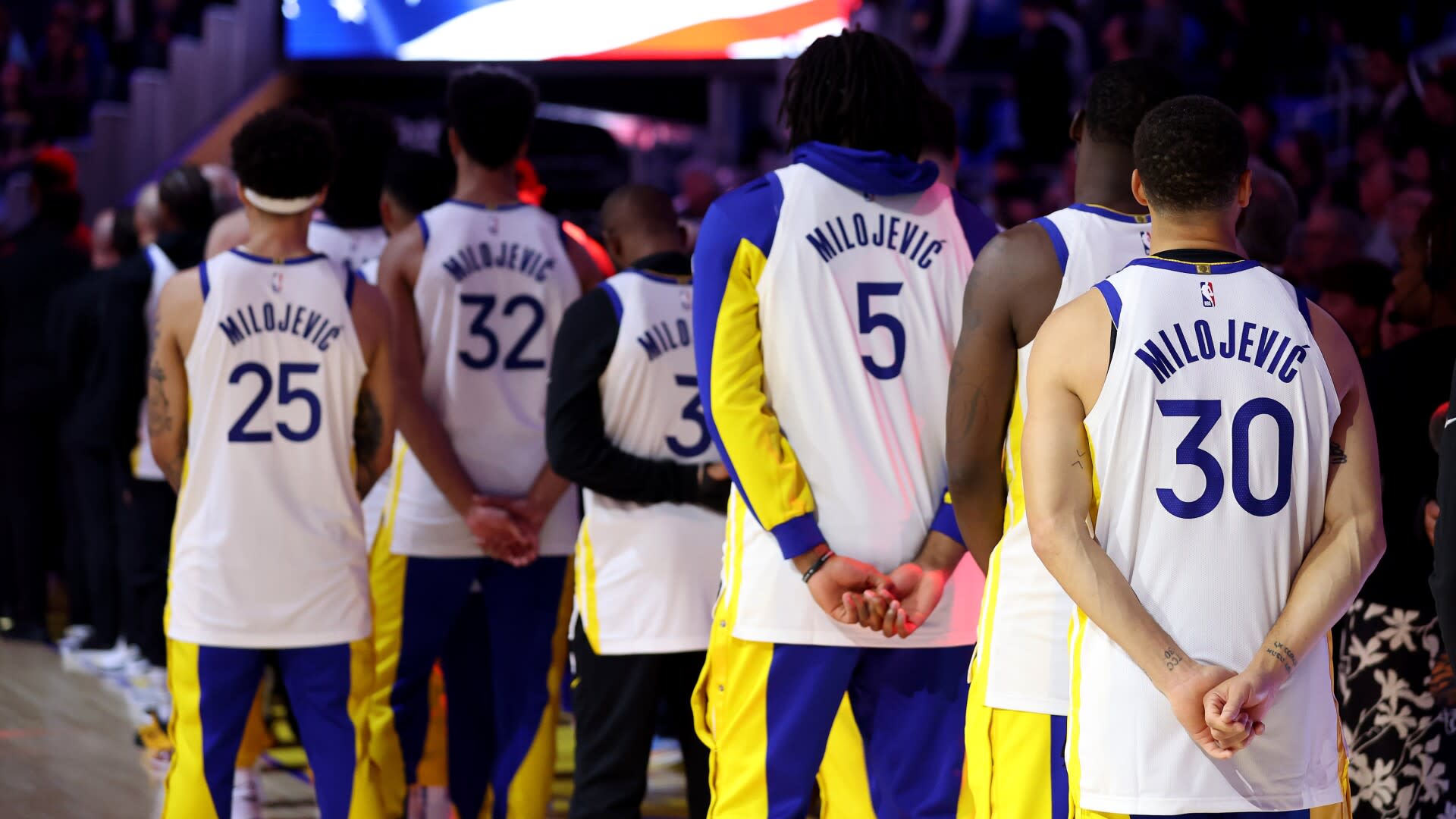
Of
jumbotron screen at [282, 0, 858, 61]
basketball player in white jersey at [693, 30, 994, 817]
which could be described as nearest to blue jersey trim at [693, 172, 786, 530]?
basketball player in white jersey at [693, 30, 994, 817]

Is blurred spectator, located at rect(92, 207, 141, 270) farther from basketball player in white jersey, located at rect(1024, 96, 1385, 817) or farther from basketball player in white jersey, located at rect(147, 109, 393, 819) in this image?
basketball player in white jersey, located at rect(1024, 96, 1385, 817)

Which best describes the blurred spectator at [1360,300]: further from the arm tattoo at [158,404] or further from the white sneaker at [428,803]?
the arm tattoo at [158,404]

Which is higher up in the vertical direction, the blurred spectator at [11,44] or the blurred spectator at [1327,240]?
the blurred spectator at [11,44]

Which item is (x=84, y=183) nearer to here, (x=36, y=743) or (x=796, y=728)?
(x=36, y=743)

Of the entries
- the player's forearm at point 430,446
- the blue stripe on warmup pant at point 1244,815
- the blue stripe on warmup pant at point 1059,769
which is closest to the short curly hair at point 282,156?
the player's forearm at point 430,446

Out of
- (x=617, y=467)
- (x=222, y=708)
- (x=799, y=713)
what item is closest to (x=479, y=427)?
(x=617, y=467)

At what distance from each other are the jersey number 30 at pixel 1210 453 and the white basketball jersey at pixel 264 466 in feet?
6.68

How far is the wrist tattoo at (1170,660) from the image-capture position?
2.29 meters

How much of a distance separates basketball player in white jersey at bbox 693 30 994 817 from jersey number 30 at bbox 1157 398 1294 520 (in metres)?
0.74

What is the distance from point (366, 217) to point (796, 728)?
274 cm

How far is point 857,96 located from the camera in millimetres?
3119

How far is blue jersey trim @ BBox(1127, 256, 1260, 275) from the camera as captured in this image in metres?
2.36

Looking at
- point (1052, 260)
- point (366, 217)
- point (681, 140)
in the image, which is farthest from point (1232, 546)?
point (681, 140)

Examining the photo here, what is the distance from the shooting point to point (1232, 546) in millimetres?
2314
